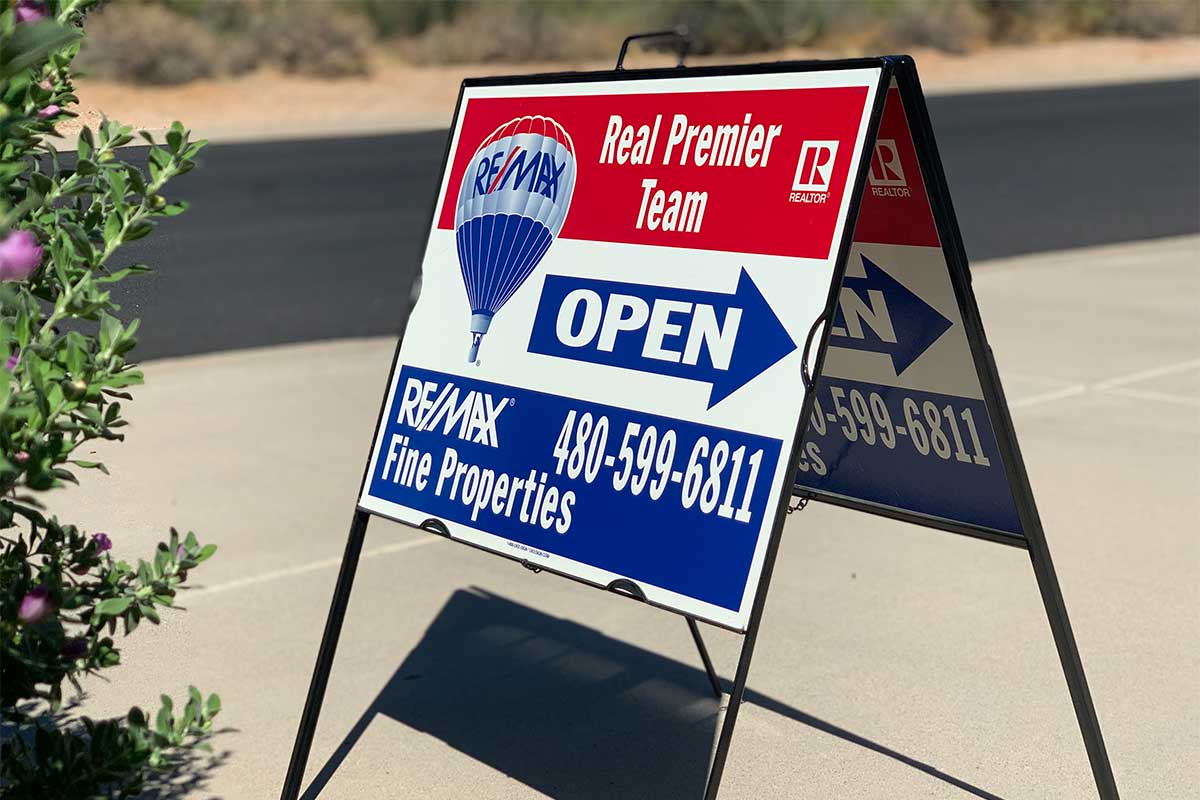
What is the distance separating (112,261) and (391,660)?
2.19 meters

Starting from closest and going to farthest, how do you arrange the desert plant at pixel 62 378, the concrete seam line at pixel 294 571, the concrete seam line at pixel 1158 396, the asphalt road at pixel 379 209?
the desert plant at pixel 62 378 → the concrete seam line at pixel 294 571 → the concrete seam line at pixel 1158 396 → the asphalt road at pixel 379 209

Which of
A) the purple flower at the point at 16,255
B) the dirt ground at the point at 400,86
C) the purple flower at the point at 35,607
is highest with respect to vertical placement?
the dirt ground at the point at 400,86

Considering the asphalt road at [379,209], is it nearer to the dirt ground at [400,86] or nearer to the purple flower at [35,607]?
the purple flower at [35,607]

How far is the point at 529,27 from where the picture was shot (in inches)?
1620

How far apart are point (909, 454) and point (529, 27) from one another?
3913 centimetres

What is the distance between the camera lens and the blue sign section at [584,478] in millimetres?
2910

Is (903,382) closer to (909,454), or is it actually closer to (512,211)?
(909,454)

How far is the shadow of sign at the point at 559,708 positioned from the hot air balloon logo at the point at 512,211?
1163 mm

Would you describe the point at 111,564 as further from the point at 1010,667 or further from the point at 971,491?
the point at 1010,667

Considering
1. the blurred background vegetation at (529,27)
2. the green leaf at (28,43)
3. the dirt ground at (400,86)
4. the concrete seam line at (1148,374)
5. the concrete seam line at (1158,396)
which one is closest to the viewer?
the green leaf at (28,43)

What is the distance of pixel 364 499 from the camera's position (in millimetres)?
3613

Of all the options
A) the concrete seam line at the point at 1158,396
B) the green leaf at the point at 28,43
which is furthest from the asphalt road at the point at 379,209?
the concrete seam line at the point at 1158,396

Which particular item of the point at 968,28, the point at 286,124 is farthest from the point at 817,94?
the point at 968,28

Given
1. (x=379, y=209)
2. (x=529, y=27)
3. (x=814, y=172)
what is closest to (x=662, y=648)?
(x=814, y=172)
